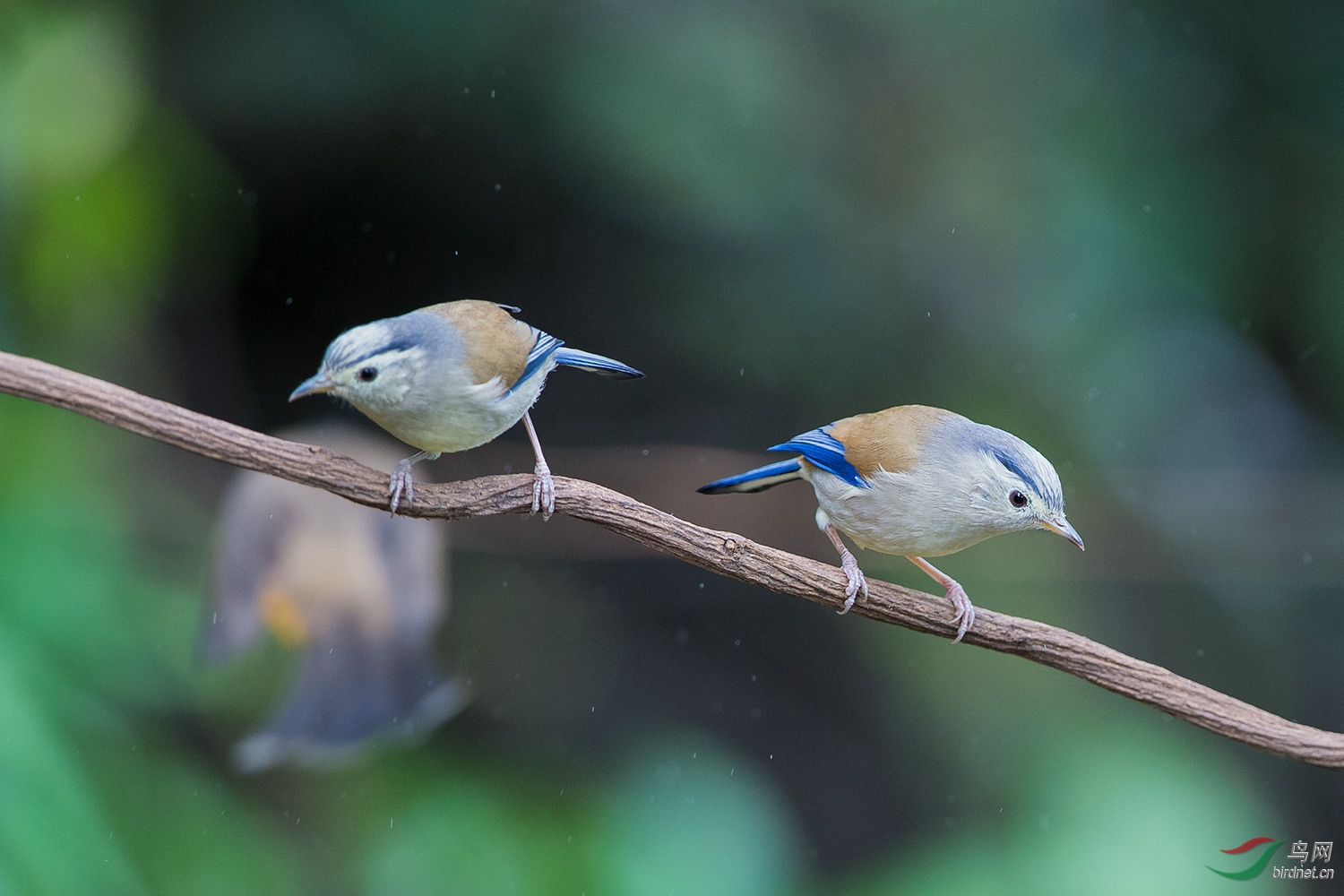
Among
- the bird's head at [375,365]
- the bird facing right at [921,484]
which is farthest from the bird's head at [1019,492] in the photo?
the bird's head at [375,365]

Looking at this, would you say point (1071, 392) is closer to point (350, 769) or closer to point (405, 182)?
point (405, 182)

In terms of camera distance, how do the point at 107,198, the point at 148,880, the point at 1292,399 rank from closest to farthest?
→ the point at 148,880, the point at 107,198, the point at 1292,399

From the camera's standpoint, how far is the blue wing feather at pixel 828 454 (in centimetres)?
186

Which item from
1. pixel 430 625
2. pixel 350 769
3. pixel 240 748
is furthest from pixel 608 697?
pixel 240 748

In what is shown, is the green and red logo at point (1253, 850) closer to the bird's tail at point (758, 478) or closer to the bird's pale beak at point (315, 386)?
the bird's tail at point (758, 478)

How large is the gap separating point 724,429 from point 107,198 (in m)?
2.32

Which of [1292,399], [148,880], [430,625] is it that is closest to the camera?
[148,880]

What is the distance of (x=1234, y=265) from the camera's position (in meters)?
3.99

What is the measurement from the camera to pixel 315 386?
1.33 metres
